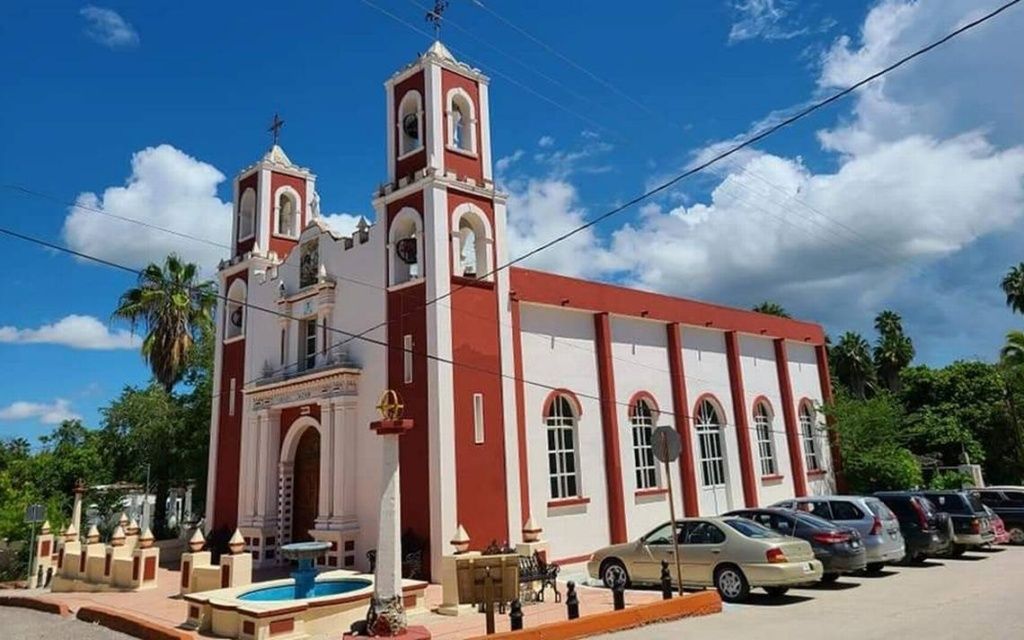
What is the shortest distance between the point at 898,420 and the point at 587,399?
16.4m

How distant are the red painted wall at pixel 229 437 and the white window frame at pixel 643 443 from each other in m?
11.2

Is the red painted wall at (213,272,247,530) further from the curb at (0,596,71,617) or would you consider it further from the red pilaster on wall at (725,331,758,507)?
the red pilaster on wall at (725,331,758,507)

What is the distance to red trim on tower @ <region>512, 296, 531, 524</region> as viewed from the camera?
16.3 meters

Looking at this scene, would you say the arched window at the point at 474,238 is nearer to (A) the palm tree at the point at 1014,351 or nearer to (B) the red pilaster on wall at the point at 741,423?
(B) the red pilaster on wall at the point at 741,423

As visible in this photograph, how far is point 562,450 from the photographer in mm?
18156

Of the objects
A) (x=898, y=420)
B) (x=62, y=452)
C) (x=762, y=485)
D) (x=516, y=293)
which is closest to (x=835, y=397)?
(x=898, y=420)

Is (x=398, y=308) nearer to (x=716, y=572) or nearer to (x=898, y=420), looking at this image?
(x=716, y=572)

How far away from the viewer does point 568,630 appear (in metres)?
8.89

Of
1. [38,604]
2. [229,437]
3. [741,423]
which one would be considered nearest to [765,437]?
[741,423]

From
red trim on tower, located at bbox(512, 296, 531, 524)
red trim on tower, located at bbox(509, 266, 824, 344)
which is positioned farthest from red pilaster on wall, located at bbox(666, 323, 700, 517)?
red trim on tower, located at bbox(512, 296, 531, 524)

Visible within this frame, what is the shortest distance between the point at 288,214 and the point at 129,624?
47.5ft

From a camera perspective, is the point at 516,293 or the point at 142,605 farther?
the point at 516,293

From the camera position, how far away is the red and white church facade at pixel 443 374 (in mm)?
15797

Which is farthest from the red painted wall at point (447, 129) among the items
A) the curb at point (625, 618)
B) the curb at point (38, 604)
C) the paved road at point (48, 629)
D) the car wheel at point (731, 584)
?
the curb at point (38, 604)
